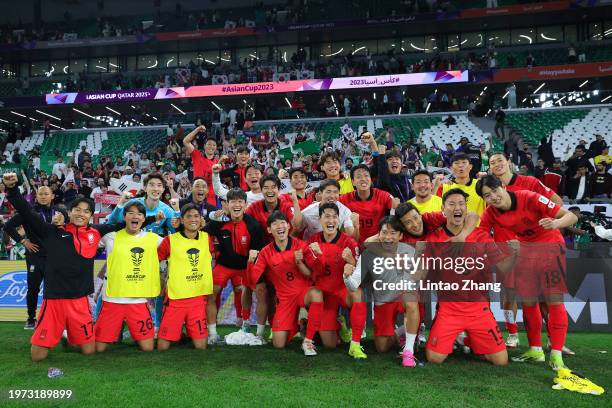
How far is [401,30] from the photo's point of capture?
111 ft

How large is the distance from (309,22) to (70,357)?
3122cm

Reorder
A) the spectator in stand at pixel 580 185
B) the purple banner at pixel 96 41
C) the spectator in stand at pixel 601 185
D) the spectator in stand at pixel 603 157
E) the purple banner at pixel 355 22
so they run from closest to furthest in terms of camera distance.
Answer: the spectator in stand at pixel 601 185
the spectator in stand at pixel 580 185
the spectator in stand at pixel 603 157
the purple banner at pixel 355 22
the purple banner at pixel 96 41

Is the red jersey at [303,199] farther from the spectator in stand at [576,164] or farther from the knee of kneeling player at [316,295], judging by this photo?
the spectator in stand at [576,164]

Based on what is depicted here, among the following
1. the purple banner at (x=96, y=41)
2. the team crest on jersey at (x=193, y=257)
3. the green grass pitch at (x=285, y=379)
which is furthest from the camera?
the purple banner at (x=96, y=41)

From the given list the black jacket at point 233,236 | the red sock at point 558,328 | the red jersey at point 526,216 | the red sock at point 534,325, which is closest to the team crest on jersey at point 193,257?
the black jacket at point 233,236

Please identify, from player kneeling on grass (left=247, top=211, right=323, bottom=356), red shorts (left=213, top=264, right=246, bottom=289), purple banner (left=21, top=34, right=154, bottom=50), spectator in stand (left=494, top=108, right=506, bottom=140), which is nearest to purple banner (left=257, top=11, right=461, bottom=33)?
purple banner (left=21, top=34, right=154, bottom=50)

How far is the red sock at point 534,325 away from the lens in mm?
4984

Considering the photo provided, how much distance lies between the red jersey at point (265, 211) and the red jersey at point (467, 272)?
2068 mm

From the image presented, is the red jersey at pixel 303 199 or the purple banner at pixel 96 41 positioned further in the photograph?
the purple banner at pixel 96 41

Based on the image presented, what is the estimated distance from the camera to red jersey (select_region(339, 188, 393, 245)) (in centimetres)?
606

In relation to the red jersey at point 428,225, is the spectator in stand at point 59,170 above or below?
above

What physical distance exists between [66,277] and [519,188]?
5.34 meters

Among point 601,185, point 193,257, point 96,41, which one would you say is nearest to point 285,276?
point 193,257

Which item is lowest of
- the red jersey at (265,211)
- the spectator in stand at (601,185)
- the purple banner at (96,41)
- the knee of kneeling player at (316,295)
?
the knee of kneeling player at (316,295)
